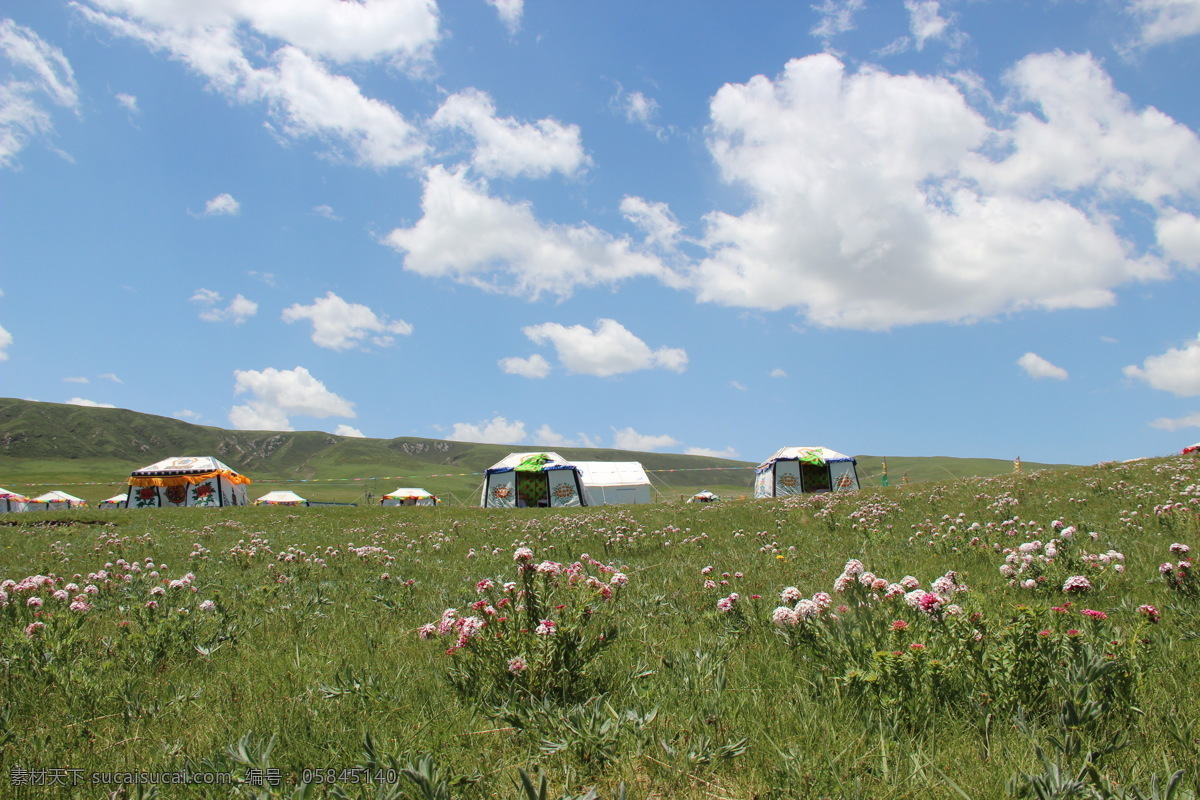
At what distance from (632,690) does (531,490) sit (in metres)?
43.3

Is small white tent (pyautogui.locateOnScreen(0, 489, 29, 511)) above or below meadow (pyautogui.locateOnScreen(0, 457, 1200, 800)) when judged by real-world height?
below

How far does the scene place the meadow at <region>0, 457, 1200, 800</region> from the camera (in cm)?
264

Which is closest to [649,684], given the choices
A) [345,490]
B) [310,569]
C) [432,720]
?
[432,720]

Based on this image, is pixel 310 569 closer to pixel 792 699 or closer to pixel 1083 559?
pixel 792 699

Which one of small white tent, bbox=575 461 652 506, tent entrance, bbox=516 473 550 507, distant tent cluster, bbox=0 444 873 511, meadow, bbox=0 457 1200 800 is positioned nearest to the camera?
meadow, bbox=0 457 1200 800

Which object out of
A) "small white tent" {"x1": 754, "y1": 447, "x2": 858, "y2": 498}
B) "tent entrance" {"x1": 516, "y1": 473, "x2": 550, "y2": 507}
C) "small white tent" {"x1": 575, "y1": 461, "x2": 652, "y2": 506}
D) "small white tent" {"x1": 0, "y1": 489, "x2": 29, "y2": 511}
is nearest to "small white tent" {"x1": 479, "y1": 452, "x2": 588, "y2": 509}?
"tent entrance" {"x1": 516, "y1": 473, "x2": 550, "y2": 507}

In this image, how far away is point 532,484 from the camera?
46250mm

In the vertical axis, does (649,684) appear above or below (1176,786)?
below

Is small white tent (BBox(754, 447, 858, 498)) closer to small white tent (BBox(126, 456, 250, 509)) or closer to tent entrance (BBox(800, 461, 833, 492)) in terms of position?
tent entrance (BBox(800, 461, 833, 492))

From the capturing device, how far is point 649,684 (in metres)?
3.82

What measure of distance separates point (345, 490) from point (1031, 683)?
217 metres

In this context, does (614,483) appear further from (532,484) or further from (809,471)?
(809,471)

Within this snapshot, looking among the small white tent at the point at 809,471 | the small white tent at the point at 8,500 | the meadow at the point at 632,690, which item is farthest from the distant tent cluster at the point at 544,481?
the meadow at the point at 632,690

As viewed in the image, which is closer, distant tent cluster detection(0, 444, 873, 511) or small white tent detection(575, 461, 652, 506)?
distant tent cluster detection(0, 444, 873, 511)
